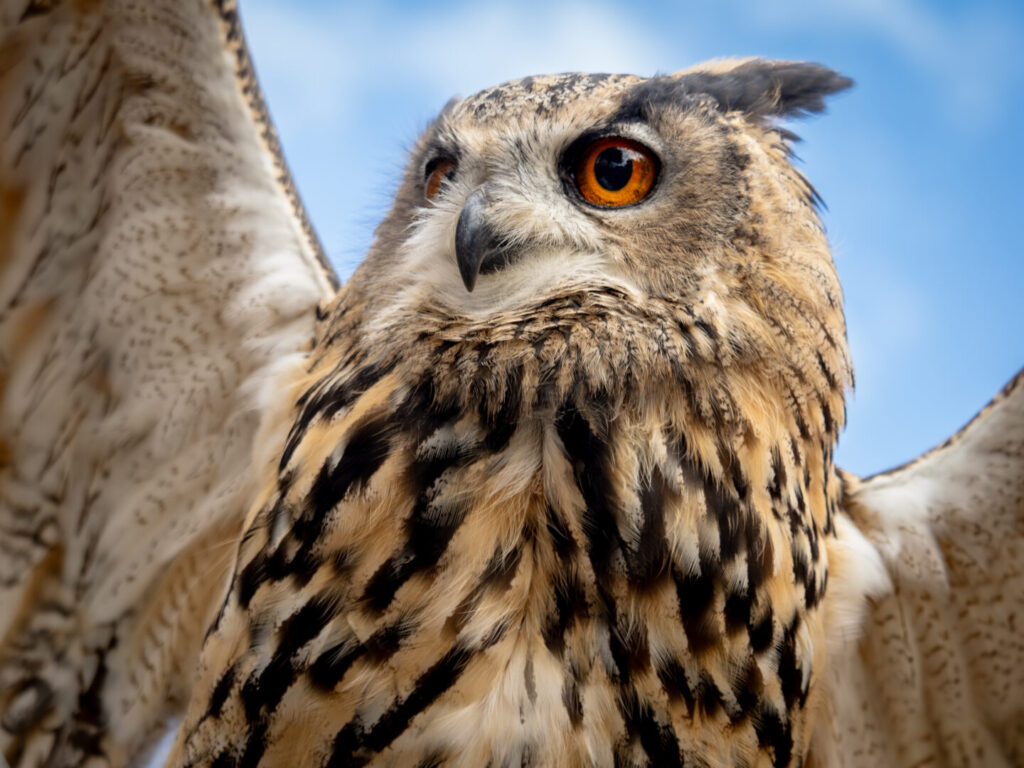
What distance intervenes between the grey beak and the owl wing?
1.02 meters

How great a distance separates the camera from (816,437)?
1211 millimetres

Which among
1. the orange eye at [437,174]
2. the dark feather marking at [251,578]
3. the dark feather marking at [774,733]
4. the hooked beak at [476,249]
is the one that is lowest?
the dark feather marking at [774,733]

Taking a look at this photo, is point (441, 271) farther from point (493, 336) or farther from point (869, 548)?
point (869, 548)

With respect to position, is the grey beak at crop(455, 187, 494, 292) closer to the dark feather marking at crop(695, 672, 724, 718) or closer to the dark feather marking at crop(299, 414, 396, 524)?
the dark feather marking at crop(299, 414, 396, 524)

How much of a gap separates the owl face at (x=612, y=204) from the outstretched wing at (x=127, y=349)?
0.53 metres

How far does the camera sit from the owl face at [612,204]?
44.6 inches

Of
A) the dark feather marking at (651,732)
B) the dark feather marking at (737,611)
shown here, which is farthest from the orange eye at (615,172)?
the dark feather marking at (651,732)

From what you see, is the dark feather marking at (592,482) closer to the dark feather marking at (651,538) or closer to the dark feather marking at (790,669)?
the dark feather marking at (651,538)

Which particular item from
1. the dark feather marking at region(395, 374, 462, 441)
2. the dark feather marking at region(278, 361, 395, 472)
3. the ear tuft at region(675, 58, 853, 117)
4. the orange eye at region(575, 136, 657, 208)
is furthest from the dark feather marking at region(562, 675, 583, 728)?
the ear tuft at region(675, 58, 853, 117)

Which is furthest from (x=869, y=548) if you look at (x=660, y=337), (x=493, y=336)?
(x=493, y=336)

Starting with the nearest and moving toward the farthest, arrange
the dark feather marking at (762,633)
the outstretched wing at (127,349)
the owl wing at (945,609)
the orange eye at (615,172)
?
the dark feather marking at (762,633) < the orange eye at (615,172) < the outstretched wing at (127,349) < the owl wing at (945,609)

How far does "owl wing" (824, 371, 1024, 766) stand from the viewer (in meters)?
1.71

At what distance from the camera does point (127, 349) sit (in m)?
1.64

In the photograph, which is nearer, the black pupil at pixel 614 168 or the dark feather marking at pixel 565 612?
the dark feather marking at pixel 565 612
